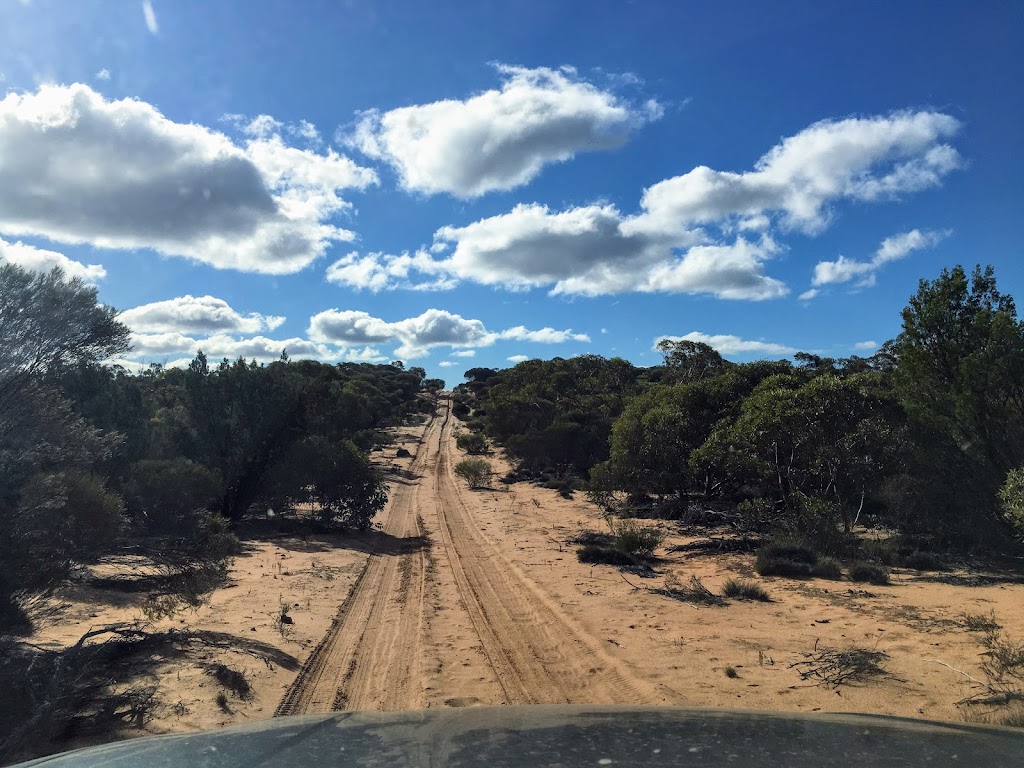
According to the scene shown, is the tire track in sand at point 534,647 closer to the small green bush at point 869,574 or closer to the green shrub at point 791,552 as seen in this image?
the green shrub at point 791,552

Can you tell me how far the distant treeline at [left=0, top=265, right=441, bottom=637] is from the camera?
7352mm

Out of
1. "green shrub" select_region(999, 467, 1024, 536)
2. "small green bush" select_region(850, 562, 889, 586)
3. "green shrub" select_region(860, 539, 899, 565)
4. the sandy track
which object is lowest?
the sandy track

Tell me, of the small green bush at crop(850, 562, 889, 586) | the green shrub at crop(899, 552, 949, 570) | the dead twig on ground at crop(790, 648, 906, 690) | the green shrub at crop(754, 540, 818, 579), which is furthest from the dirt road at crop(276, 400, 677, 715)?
the green shrub at crop(899, 552, 949, 570)

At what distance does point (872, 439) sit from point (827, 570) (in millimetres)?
3663

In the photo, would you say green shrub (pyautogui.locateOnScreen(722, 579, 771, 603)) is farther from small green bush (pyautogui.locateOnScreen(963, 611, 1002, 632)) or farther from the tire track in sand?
the tire track in sand

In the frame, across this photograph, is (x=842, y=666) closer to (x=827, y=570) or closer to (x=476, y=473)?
(x=827, y=570)

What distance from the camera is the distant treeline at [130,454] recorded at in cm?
735

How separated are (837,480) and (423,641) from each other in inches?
448

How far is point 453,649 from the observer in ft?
28.7

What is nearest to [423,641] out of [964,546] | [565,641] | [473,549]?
[565,641]

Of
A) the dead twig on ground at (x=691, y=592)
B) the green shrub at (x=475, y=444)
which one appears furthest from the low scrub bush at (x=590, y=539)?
the green shrub at (x=475, y=444)

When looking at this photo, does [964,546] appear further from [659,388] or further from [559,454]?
[559,454]

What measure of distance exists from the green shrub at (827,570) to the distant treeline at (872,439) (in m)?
1.57

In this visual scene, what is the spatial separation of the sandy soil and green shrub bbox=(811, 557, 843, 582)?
529 mm
